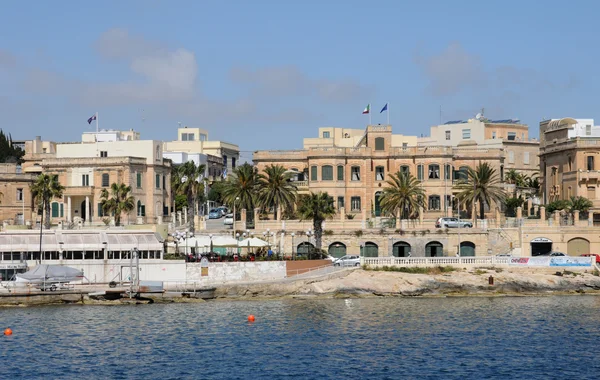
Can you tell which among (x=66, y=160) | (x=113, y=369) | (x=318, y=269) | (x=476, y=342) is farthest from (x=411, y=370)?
(x=66, y=160)

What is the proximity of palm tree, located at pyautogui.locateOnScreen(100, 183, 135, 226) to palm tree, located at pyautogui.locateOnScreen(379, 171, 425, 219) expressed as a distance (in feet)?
78.2

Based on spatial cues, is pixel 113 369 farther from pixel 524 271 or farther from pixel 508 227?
pixel 508 227

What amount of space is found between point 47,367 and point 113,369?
3.20m

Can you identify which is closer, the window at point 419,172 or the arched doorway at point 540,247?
the arched doorway at point 540,247

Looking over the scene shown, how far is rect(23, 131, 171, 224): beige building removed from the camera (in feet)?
328

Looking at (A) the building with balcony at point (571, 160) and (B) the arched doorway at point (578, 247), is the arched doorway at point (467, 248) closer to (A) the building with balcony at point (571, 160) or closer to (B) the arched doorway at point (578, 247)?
(B) the arched doorway at point (578, 247)

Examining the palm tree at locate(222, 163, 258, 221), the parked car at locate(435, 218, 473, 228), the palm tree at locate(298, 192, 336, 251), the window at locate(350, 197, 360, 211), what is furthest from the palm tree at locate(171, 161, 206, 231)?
the parked car at locate(435, 218, 473, 228)

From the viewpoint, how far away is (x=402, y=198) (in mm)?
92000

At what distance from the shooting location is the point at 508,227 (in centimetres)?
9019

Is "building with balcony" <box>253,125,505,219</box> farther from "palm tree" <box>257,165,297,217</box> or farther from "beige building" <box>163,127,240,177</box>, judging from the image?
"beige building" <box>163,127,240,177</box>

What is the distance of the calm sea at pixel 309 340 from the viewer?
48.9 metres

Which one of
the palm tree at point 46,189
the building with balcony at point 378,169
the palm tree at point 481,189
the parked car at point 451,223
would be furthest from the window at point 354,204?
the palm tree at point 46,189

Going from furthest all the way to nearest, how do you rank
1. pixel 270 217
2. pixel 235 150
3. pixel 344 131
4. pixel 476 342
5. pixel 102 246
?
pixel 235 150 → pixel 344 131 → pixel 270 217 → pixel 102 246 → pixel 476 342

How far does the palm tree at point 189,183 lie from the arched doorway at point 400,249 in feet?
83.6
